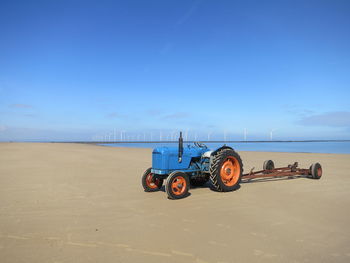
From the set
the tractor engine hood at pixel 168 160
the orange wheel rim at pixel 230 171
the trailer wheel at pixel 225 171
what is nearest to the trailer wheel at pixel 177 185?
the tractor engine hood at pixel 168 160

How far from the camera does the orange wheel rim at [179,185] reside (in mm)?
6467

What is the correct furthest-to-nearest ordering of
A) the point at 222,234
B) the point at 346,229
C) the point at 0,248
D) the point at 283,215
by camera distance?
the point at 283,215 → the point at 346,229 → the point at 222,234 → the point at 0,248

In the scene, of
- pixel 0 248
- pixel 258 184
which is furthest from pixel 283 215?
pixel 0 248

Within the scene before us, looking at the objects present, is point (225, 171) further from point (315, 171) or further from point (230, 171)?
point (315, 171)

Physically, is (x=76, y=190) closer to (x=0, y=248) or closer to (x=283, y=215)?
(x=0, y=248)

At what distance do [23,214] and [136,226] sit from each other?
2447 millimetres

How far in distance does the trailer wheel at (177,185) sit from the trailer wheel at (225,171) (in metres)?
0.91

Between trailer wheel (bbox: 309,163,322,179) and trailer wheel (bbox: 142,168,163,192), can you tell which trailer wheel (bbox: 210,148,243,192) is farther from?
trailer wheel (bbox: 309,163,322,179)

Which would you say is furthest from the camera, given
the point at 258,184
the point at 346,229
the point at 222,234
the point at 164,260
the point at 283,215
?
the point at 258,184

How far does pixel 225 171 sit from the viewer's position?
7566 mm

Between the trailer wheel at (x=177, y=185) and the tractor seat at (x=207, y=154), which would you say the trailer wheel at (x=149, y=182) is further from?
the tractor seat at (x=207, y=154)

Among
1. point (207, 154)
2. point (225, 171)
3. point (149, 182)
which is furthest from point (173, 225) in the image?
point (225, 171)

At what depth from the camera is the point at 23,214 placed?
517 centimetres

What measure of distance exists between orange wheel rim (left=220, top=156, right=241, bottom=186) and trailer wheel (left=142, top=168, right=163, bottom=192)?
1894 mm
